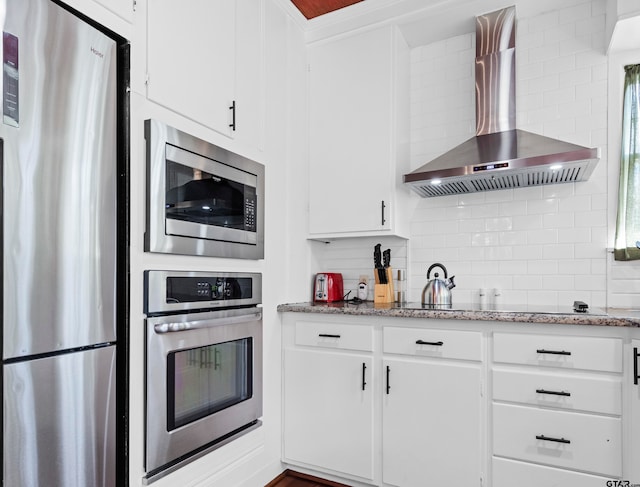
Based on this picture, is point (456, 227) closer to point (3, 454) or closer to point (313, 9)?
point (313, 9)

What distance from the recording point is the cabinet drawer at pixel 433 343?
2.02 meters

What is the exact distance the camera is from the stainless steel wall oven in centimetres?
165

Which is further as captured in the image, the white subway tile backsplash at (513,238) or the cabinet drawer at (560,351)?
the white subway tile backsplash at (513,238)

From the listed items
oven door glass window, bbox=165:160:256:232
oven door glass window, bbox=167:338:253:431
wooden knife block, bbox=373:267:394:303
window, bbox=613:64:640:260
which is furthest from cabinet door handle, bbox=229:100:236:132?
window, bbox=613:64:640:260

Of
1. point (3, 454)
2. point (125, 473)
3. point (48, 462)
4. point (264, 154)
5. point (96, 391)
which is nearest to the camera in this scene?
point (3, 454)

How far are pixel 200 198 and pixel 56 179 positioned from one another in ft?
2.19

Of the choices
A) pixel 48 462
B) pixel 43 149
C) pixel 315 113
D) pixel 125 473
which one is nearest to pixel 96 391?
pixel 48 462

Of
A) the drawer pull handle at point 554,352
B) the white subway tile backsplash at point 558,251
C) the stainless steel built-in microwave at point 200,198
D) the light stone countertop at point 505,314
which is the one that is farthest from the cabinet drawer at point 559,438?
the stainless steel built-in microwave at point 200,198

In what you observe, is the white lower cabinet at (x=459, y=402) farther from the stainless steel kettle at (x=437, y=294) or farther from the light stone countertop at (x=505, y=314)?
the stainless steel kettle at (x=437, y=294)

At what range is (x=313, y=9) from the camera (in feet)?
8.98

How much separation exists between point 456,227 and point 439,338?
914 mm

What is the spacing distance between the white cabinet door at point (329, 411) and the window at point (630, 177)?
4.92ft

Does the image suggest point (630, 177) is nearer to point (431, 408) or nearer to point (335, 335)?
point (431, 408)

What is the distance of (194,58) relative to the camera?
6.15ft
